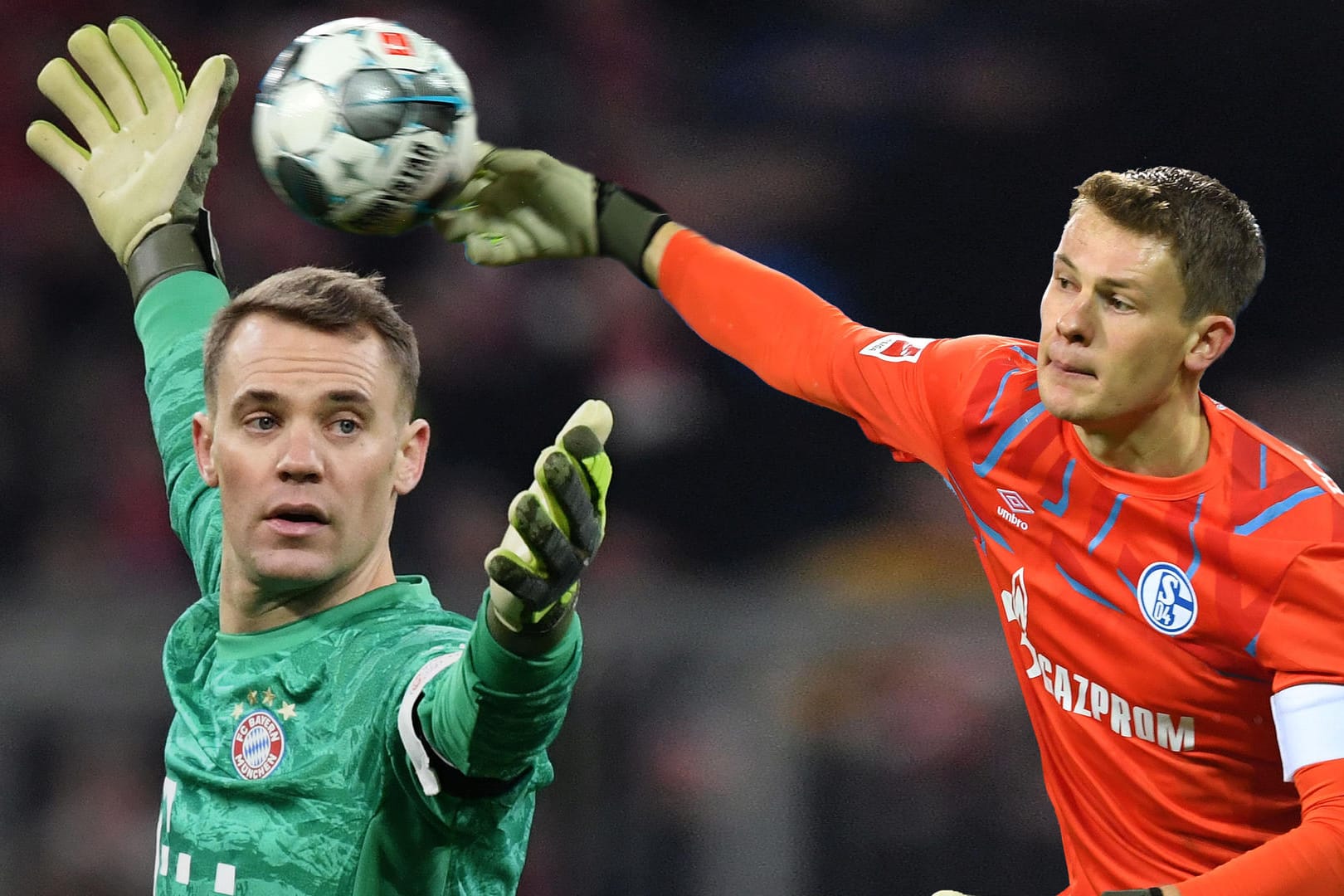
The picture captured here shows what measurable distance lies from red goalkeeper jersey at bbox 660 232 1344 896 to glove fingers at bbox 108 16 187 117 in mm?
1853

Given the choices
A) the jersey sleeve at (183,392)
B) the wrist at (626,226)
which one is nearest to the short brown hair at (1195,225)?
the wrist at (626,226)

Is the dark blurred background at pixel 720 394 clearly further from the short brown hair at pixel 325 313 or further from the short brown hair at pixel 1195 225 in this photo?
the short brown hair at pixel 325 313

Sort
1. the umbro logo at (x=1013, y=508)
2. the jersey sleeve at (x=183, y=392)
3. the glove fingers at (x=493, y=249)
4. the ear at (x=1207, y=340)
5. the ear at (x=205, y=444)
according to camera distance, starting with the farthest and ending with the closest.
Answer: the glove fingers at (x=493, y=249) → the jersey sleeve at (x=183, y=392) → the umbro logo at (x=1013, y=508) → the ear at (x=1207, y=340) → the ear at (x=205, y=444)

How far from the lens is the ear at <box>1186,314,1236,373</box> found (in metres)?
2.92

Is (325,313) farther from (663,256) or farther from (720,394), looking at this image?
(720,394)

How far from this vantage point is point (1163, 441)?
296cm

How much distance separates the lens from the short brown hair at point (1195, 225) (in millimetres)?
2885

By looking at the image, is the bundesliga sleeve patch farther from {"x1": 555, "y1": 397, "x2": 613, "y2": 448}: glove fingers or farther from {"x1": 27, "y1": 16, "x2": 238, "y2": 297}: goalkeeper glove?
{"x1": 27, "y1": 16, "x2": 238, "y2": 297}: goalkeeper glove

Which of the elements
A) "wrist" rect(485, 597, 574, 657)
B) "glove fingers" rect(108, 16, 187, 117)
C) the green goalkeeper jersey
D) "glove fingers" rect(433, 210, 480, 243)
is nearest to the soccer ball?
"glove fingers" rect(433, 210, 480, 243)

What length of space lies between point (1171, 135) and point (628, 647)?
128 inches

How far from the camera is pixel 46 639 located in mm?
5973

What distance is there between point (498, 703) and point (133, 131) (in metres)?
2.44

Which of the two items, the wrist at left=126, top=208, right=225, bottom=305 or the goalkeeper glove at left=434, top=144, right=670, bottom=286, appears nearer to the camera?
the goalkeeper glove at left=434, top=144, right=670, bottom=286

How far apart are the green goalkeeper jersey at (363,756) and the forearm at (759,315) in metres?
1.11
